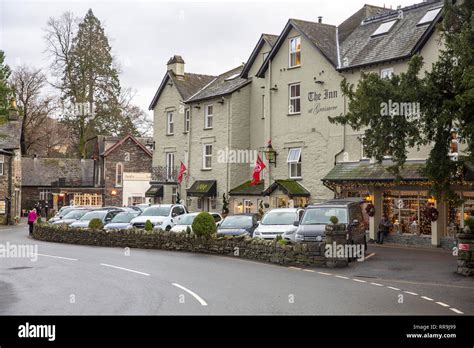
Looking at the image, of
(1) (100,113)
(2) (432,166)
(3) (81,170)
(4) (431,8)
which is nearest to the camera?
(2) (432,166)

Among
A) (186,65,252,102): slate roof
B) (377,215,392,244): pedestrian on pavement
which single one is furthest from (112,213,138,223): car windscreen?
(377,215,392,244): pedestrian on pavement

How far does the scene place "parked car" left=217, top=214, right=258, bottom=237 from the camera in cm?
2695

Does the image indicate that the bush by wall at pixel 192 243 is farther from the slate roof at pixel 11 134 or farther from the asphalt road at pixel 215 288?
the slate roof at pixel 11 134

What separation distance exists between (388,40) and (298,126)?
682 centimetres

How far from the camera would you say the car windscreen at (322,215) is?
23.3 metres

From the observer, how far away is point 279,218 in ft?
86.0

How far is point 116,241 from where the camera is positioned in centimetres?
3130

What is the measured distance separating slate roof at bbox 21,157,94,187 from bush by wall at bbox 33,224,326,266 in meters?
33.1

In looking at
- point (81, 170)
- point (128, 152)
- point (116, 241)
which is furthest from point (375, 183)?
point (81, 170)

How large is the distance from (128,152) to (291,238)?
145ft

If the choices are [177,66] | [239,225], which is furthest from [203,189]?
[239,225]

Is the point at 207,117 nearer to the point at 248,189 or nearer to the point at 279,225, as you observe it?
the point at 248,189

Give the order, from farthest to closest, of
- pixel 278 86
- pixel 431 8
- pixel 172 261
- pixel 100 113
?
pixel 100 113, pixel 278 86, pixel 431 8, pixel 172 261
